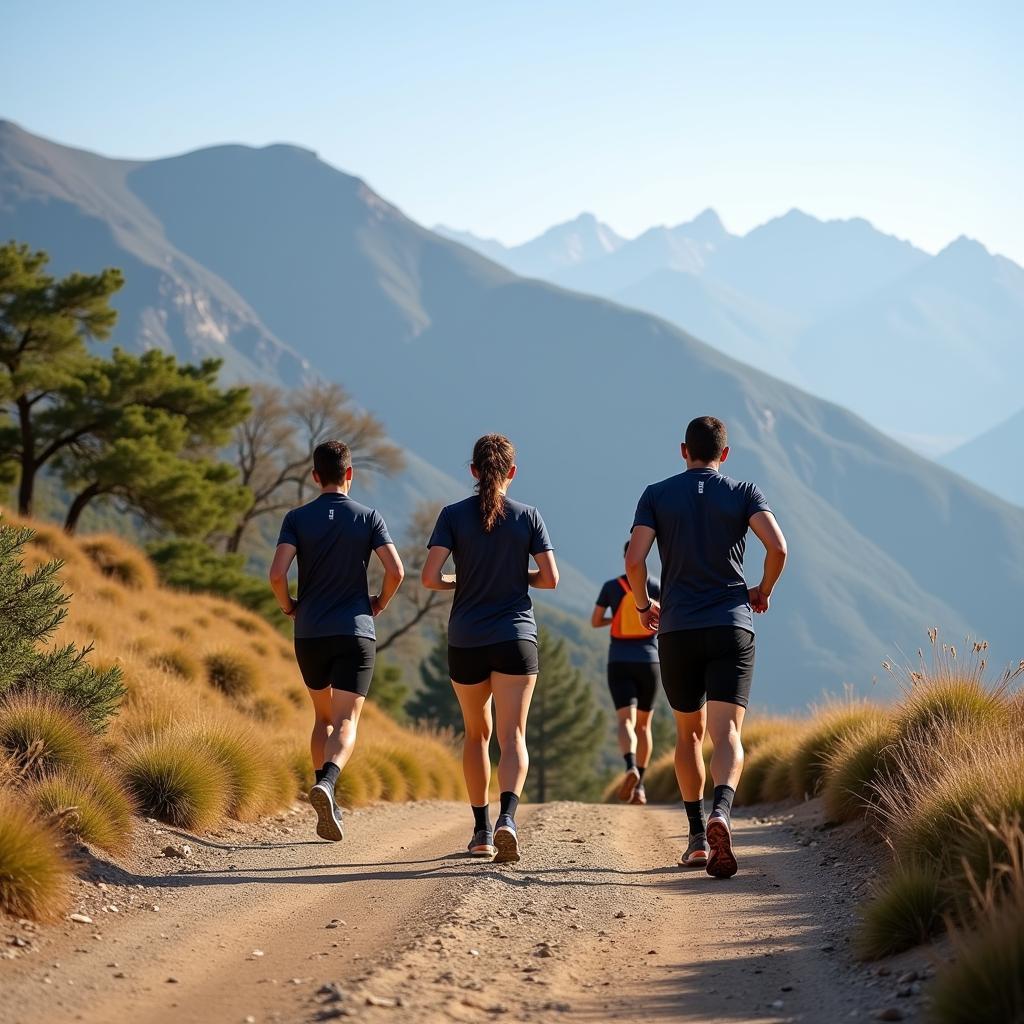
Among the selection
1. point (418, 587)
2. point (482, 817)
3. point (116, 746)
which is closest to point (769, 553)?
point (482, 817)

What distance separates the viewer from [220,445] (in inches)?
1325

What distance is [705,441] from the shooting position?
746 cm

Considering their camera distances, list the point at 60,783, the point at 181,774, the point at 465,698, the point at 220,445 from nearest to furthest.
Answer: the point at 60,783 < the point at 465,698 < the point at 181,774 < the point at 220,445

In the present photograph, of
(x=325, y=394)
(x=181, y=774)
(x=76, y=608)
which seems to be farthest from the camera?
(x=325, y=394)

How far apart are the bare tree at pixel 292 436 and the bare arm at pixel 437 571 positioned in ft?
123

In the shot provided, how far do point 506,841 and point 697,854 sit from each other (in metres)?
1.18

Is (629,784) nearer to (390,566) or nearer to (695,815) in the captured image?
(695,815)

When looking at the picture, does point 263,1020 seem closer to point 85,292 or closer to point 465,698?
point 465,698

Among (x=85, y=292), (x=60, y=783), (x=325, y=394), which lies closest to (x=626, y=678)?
(x=60, y=783)

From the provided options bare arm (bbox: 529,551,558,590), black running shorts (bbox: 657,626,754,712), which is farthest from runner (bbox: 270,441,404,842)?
black running shorts (bbox: 657,626,754,712)

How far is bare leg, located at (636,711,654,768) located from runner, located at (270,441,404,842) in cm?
580

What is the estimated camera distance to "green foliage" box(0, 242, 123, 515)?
29594mm

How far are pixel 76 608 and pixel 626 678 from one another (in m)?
7.89

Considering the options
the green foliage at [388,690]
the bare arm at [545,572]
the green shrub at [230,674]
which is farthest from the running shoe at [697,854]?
the green foliage at [388,690]
